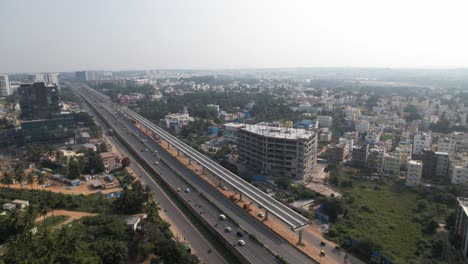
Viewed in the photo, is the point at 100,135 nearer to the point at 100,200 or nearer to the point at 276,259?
the point at 100,200

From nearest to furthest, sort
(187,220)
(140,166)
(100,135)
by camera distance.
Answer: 1. (187,220)
2. (140,166)
3. (100,135)

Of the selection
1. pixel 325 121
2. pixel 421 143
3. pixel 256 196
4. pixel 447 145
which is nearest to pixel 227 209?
pixel 256 196

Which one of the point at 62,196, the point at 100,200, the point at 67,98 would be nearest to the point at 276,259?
the point at 100,200

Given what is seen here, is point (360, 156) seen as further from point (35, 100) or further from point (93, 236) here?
point (35, 100)

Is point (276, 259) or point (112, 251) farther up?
point (112, 251)

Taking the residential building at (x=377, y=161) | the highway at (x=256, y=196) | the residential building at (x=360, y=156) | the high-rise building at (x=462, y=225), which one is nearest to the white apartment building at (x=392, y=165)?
the residential building at (x=377, y=161)

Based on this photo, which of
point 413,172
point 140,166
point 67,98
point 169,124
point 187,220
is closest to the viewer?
point 187,220

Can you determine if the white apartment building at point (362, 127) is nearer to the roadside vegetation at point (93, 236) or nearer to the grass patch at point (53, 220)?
the roadside vegetation at point (93, 236)
